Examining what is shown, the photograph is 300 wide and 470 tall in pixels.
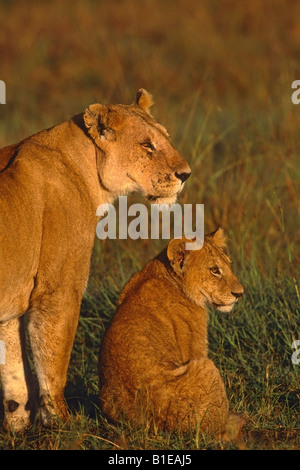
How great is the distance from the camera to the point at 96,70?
1492cm

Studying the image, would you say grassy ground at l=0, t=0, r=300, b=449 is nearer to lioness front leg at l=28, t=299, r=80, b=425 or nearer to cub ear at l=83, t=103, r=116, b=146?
lioness front leg at l=28, t=299, r=80, b=425

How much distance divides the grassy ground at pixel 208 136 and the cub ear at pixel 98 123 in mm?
1283

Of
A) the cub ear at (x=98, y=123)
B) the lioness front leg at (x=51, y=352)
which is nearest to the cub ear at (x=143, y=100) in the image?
the cub ear at (x=98, y=123)

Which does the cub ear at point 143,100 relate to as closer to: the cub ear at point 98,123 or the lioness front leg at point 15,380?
the cub ear at point 98,123

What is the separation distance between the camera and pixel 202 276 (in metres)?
5.00

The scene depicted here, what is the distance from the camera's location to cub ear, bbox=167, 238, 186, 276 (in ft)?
16.2

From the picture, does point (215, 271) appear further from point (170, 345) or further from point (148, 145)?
point (148, 145)

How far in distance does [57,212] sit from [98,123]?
61 cm

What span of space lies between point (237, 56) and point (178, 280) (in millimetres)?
10994

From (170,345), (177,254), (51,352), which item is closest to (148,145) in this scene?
(177,254)

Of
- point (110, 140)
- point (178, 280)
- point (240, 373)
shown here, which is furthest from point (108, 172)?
point (240, 373)

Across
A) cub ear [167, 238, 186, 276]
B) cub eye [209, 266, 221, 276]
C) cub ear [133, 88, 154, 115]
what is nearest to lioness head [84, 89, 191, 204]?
cub ear [167, 238, 186, 276]

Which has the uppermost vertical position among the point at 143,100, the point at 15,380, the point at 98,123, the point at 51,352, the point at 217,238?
the point at 143,100

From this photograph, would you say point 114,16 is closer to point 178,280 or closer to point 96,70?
point 96,70
